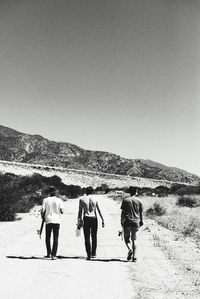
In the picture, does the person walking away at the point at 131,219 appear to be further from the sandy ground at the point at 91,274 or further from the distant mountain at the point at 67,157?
the distant mountain at the point at 67,157

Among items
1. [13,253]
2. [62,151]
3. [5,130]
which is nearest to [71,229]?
[13,253]

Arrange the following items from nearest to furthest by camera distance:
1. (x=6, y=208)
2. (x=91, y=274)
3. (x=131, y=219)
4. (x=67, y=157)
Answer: (x=91, y=274) → (x=131, y=219) → (x=6, y=208) → (x=67, y=157)

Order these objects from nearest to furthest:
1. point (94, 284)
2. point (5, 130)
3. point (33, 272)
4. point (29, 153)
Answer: point (94, 284) < point (33, 272) < point (29, 153) < point (5, 130)

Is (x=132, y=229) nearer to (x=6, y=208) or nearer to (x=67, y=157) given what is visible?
(x=6, y=208)

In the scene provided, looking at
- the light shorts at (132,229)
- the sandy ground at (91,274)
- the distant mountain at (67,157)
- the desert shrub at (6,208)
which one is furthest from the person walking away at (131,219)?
the distant mountain at (67,157)

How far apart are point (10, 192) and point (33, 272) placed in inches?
709

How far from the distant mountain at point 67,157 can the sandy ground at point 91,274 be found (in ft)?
451

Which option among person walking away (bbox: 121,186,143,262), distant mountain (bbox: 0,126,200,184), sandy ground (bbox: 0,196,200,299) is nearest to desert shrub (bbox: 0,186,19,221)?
sandy ground (bbox: 0,196,200,299)

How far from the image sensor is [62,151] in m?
177

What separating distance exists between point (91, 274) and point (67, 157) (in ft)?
525

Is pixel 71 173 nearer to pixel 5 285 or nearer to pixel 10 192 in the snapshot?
pixel 10 192

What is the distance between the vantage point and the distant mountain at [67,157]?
516 feet

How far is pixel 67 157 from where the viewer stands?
169m

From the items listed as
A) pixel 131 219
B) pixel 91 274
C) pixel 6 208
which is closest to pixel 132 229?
pixel 131 219
